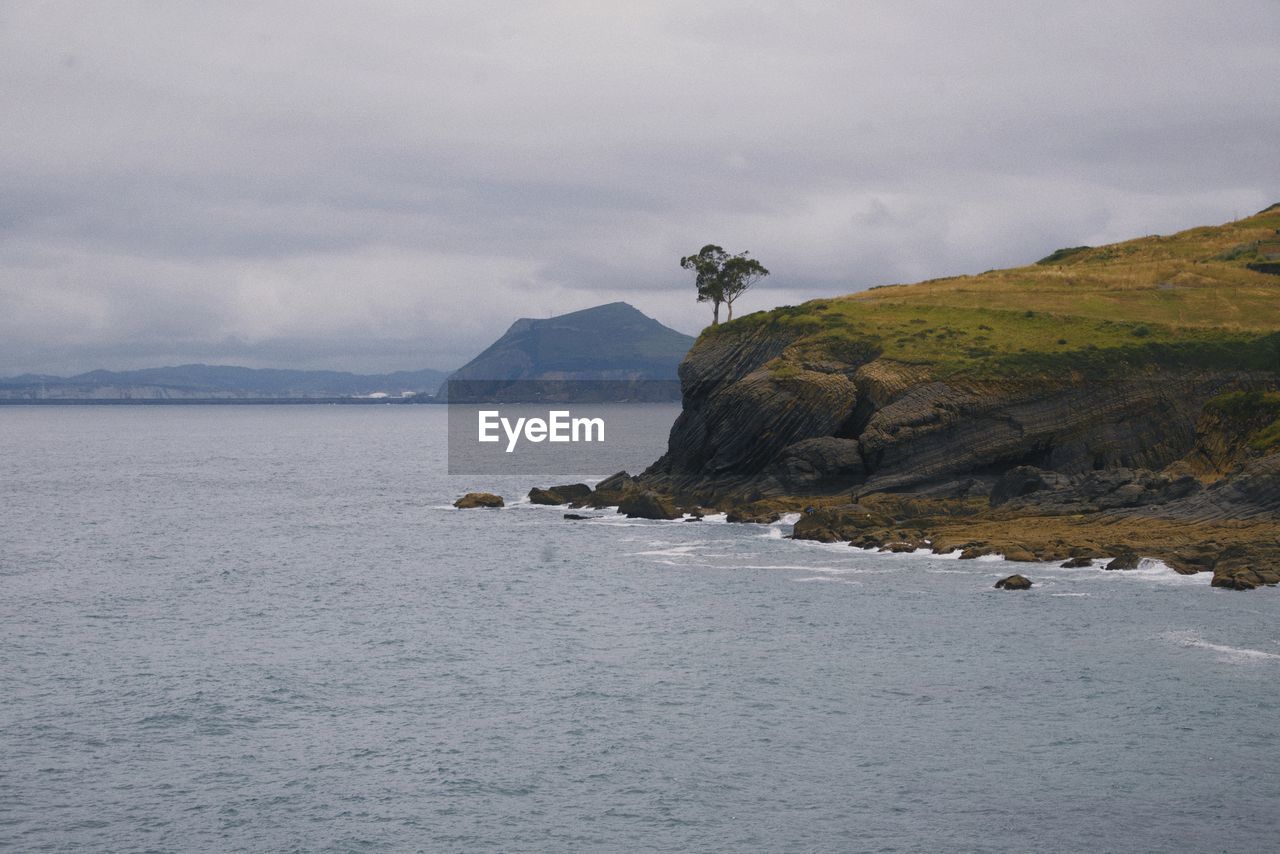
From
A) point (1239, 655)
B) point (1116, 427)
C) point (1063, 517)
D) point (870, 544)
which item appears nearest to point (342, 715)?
point (1239, 655)

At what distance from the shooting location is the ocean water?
126 feet

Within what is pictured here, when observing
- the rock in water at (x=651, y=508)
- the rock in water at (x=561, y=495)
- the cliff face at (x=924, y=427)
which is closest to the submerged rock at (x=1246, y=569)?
the cliff face at (x=924, y=427)

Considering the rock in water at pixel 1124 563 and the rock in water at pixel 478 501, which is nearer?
the rock in water at pixel 1124 563

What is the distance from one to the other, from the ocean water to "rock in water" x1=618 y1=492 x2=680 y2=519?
19.4 meters

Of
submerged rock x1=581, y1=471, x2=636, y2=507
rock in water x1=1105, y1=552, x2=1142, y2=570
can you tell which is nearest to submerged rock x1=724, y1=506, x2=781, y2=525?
submerged rock x1=581, y1=471, x2=636, y2=507

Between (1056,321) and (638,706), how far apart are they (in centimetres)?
8505

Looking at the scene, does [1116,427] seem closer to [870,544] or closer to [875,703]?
[870,544]

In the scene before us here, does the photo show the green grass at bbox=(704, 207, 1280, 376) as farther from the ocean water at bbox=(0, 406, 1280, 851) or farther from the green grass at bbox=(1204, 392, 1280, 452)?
the ocean water at bbox=(0, 406, 1280, 851)

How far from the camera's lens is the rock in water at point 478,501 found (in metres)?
124

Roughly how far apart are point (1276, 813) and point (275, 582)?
62359 millimetres

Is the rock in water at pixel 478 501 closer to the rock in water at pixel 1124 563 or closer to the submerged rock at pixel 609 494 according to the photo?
the submerged rock at pixel 609 494

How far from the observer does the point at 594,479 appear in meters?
158

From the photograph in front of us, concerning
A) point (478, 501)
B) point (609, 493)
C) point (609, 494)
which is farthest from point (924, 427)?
point (478, 501)

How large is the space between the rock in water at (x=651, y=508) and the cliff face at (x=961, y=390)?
418 centimetres
